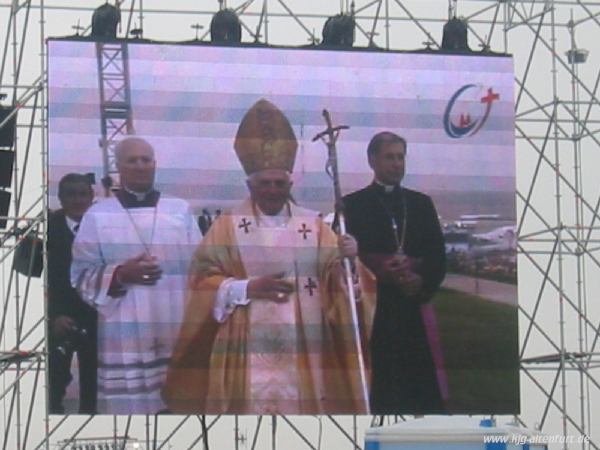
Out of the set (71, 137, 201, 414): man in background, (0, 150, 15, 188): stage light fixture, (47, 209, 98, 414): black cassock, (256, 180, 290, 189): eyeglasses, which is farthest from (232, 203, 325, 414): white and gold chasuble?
(0, 150, 15, 188): stage light fixture

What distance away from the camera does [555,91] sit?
1828 centimetres

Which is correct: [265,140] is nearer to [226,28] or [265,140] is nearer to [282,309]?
[226,28]

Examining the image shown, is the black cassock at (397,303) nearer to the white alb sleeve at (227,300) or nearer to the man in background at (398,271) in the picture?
the man in background at (398,271)

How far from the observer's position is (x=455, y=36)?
1784 centimetres

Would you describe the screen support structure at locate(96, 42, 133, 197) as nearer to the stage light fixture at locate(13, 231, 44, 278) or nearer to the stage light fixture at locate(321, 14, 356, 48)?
the stage light fixture at locate(13, 231, 44, 278)

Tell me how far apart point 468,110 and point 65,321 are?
3625 mm

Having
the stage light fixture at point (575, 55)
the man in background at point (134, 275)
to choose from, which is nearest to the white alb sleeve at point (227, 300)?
the man in background at point (134, 275)


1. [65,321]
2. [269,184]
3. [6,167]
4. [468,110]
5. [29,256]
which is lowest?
A: [65,321]

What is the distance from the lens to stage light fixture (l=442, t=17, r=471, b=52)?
17791mm

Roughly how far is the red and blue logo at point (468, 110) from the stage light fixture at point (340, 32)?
952mm

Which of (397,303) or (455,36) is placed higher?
(455,36)

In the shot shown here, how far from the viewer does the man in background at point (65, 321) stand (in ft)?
54.1

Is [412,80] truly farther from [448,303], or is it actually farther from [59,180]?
[59,180]

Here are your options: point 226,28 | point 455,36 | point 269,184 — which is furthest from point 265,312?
point 455,36
